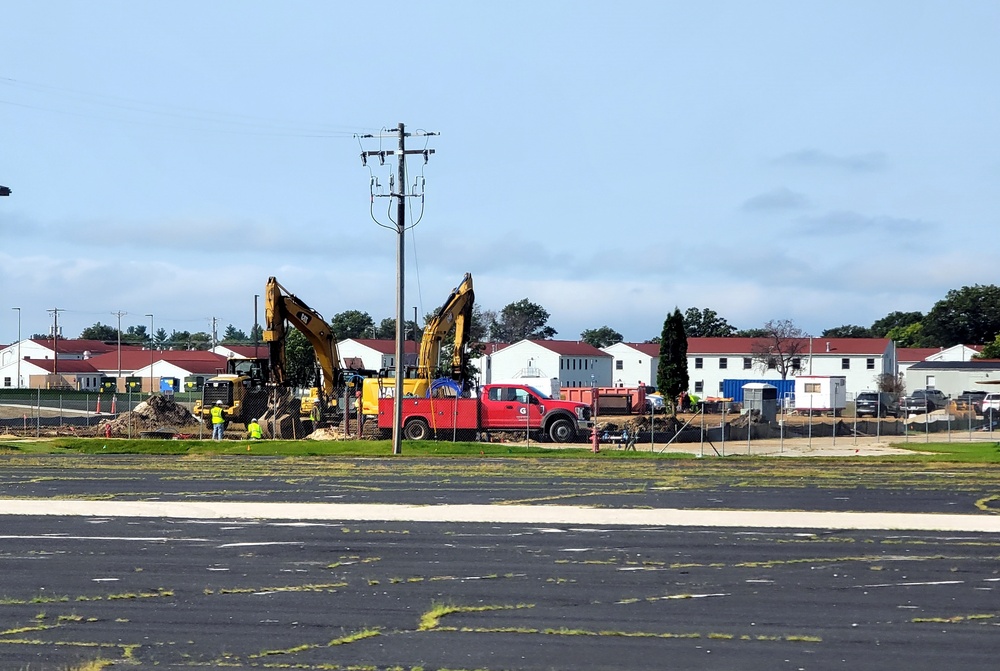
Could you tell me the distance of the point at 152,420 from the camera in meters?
54.3

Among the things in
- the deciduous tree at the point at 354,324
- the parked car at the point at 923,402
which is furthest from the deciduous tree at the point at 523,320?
the parked car at the point at 923,402

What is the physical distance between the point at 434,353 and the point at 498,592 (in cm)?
3682

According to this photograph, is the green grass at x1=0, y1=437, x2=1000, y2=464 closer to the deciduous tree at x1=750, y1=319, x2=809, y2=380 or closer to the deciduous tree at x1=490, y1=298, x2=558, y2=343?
the deciduous tree at x1=750, y1=319, x2=809, y2=380

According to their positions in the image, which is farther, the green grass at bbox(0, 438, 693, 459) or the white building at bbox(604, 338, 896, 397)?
the white building at bbox(604, 338, 896, 397)

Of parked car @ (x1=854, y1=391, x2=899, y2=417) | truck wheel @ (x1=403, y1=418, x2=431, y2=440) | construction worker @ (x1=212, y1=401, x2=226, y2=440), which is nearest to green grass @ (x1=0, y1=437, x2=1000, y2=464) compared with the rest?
truck wheel @ (x1=403, y1=418, x2=431, y2=440)

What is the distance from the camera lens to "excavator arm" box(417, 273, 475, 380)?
50188 mm

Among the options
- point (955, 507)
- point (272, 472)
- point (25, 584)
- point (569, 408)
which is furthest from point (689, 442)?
point (25, 584)

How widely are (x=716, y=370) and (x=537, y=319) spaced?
77003 millimetres

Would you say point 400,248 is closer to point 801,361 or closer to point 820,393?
point 820,393

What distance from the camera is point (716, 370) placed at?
120 meters

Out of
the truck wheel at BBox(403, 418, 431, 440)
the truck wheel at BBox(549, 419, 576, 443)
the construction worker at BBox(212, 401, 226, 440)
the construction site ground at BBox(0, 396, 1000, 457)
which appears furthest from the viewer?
the construction worker at BBox(212, 401, 226, 440)

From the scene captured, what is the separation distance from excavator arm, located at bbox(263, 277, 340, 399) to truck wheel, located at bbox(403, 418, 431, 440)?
7.08 meters

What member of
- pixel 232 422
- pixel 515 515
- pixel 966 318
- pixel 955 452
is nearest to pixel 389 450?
pixel 232 422

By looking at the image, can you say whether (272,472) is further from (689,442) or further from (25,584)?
(689,442)
